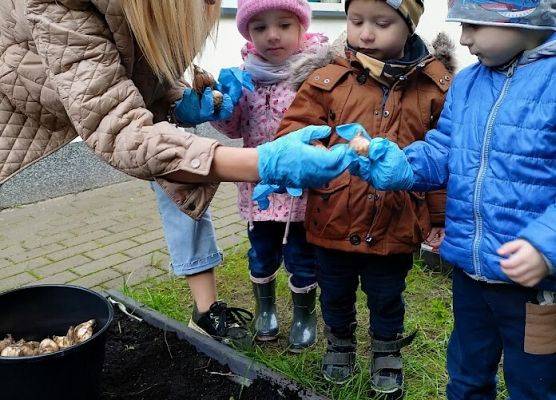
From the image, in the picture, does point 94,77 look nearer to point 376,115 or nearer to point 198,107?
point 198,107

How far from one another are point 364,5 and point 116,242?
2718 mm

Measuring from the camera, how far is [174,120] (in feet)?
8.03

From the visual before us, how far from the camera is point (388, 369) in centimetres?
237

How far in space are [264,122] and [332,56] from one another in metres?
0.48

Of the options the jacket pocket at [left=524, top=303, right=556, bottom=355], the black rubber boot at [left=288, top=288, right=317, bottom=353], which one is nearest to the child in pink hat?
the black rubber boot at [left=288, top=288, right=317, bottom=353]

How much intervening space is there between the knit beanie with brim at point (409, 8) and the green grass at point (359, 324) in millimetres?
1357

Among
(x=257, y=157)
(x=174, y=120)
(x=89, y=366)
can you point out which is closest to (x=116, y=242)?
(x=174, y=120)

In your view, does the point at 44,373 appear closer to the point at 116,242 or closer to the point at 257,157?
the point at 257,157

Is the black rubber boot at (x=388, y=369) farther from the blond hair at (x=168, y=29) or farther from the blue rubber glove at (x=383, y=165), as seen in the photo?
the blond hair at (x=168, y=29)

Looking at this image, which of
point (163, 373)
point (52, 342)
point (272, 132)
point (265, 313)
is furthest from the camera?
point (265, 313)

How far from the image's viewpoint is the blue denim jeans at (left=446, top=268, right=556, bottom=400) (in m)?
1.77

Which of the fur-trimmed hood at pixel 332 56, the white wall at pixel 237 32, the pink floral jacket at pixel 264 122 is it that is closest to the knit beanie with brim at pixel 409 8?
the fur-trimmed hood at pixel 332 56

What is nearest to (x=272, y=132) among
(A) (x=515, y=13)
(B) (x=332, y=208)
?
(B) (x=332, y=208)

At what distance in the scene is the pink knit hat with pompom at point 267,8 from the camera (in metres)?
2.38
